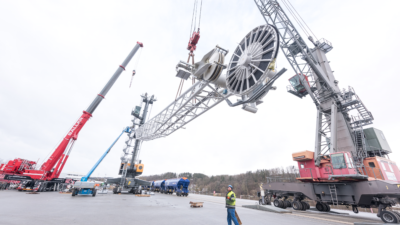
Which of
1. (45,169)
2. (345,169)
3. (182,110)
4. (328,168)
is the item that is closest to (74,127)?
(45,169)

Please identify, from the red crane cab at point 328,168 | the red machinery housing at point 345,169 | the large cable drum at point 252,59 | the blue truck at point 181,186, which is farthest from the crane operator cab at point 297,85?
the blue truck at point 181,186

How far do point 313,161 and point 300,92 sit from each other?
8.74 metres

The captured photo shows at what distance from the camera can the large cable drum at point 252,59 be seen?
6.76 meters

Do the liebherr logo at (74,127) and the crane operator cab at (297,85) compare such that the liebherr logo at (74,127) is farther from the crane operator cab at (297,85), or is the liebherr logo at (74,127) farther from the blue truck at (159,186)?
the crane operator cab at (297,85)

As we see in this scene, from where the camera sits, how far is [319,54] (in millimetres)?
18078

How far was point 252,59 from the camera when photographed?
7484 millimetres

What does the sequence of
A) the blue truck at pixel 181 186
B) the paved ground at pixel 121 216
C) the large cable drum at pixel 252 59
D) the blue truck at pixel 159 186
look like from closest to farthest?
the paved ground at pixel 121 216
the large cable drum at pixel 252 59
the blue truck at pixel 181 186
the blue truck at pixel 159 186

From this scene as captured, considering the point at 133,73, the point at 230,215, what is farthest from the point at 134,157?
the point at 230,215

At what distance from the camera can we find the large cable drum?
22.2ft

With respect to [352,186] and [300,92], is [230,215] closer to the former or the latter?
[352,186]

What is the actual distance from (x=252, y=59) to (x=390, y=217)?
35.8 ft

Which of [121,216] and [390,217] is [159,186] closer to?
[121,216]

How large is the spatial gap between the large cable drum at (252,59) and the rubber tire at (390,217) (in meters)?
9.84

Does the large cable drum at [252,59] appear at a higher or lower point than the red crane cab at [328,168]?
higher
